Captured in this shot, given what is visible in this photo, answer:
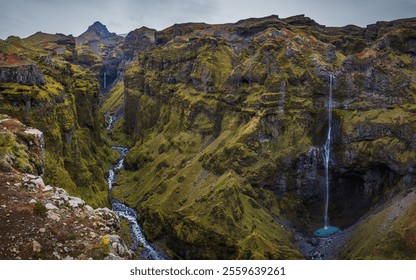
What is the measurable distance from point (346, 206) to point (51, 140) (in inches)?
2859

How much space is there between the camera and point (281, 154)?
101m

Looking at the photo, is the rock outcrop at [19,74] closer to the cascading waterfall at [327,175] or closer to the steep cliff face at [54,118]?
the steep cliff face at [54,118]

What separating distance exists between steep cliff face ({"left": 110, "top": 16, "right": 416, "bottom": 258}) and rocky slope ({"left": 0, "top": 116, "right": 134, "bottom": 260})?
157 feet

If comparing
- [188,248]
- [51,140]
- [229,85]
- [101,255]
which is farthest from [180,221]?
[101,255]

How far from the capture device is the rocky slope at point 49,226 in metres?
21.4

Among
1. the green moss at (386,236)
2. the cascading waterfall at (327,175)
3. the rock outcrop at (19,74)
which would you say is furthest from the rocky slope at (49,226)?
the cascading waterfall at (327,175)

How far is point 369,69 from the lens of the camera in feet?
343

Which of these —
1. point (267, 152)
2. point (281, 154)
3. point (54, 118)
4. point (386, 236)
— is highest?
point (54, 118)

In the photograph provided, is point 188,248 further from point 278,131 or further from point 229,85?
point 229,85

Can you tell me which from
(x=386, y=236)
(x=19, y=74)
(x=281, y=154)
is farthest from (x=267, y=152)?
(x=19, y=74)

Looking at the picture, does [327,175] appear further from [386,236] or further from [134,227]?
[134,227]

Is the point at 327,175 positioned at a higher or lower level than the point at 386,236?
higher

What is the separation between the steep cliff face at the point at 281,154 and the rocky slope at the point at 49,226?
47767 mm

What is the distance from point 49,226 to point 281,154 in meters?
83.2
